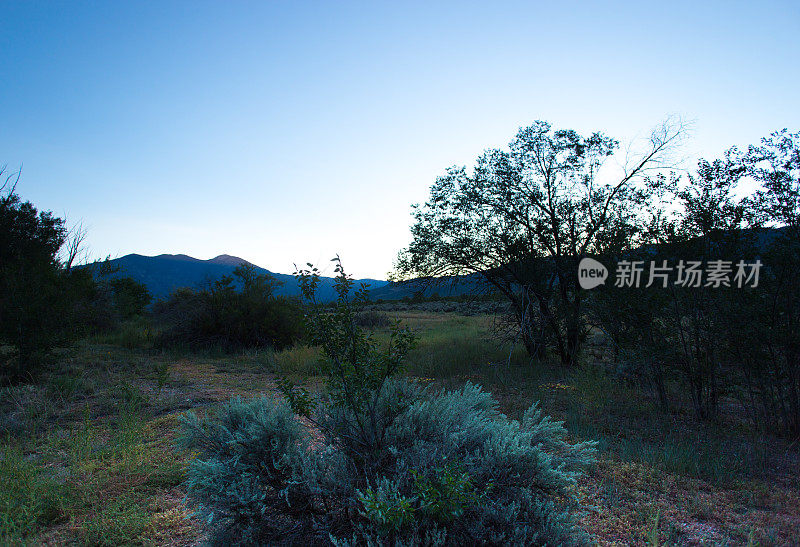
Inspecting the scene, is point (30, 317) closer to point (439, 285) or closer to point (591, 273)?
point (439, 285)

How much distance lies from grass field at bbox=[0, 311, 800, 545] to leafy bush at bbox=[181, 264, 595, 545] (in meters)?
0.52

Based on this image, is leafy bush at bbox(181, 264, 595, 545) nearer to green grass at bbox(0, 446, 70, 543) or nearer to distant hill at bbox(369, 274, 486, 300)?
green grass at bbox(0, 446, 70, 543)

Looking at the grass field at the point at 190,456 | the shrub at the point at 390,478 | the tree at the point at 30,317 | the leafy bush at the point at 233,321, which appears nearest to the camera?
the shrub at the point at 390,478

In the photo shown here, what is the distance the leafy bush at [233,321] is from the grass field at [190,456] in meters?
5.02

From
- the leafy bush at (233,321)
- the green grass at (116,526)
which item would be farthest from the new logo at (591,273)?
the leafy bush at (233,321)

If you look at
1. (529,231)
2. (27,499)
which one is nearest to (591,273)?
(529,231)

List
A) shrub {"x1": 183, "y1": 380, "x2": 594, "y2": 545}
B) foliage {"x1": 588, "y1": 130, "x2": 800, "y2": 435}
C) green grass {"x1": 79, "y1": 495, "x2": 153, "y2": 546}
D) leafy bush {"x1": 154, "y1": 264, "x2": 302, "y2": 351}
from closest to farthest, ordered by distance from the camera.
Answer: shrub {"x1": 183, "y1": 380, "x2": 594, "y2": 545}
green grass {"x1": 79, "y1": 495, "x2": 153, "y2": 546}
foliage {"x1": 588, "y1": 130, "x2": 800, "y2": 435}
leafy bush {"x1": 154, "y1": 264, "x2": 302, "y2": 351}

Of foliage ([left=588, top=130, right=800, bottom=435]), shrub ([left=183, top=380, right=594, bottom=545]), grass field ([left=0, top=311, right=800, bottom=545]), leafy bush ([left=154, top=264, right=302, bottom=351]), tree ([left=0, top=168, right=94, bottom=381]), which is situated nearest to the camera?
shrub ([left=183, top=380, right=594, bottom=545])

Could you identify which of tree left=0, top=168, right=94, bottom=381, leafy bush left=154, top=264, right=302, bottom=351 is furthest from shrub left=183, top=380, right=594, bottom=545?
leafy bush left=154, top=264, right=302, bottom=351

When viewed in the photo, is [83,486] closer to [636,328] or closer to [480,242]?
[636,328]

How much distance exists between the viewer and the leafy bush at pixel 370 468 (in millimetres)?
2314

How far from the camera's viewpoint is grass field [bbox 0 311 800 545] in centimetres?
306

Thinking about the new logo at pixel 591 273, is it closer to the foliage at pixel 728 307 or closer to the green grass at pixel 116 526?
the foliage at pixel 728 307

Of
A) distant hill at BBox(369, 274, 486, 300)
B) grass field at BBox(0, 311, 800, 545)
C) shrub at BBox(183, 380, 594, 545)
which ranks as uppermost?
distant hill at BBox(369, 274, 486, 300)
